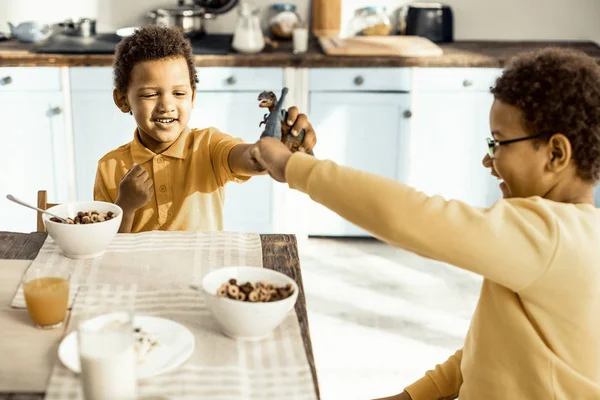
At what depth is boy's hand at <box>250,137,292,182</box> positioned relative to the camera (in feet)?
3.91

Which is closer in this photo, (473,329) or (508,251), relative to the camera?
(508,251)

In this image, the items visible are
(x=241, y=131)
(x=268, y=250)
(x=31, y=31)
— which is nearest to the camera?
(x=268, y=250)

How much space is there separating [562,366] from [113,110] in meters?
2.56

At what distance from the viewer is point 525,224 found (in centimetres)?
106

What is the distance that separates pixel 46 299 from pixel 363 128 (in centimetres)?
241

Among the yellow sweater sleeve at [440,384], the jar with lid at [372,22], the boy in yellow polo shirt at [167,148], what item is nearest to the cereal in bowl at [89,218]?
the boy in yellow polo shirt at [167,148]

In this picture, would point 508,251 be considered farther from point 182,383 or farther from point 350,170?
point 182,383

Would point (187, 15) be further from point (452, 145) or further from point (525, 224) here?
point (525, 224)

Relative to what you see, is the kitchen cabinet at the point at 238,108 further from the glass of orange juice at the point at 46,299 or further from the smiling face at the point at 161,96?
the glass of orange juice at the point at 46,299

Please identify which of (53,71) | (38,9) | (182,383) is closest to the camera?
(182,383)

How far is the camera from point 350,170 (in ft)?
3.58

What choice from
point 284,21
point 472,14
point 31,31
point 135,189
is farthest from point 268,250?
point 472,14

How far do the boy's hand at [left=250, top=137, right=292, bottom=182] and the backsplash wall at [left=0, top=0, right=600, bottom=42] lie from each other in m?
2.68

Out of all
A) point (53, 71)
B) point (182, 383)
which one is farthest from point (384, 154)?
point (182, 383)
